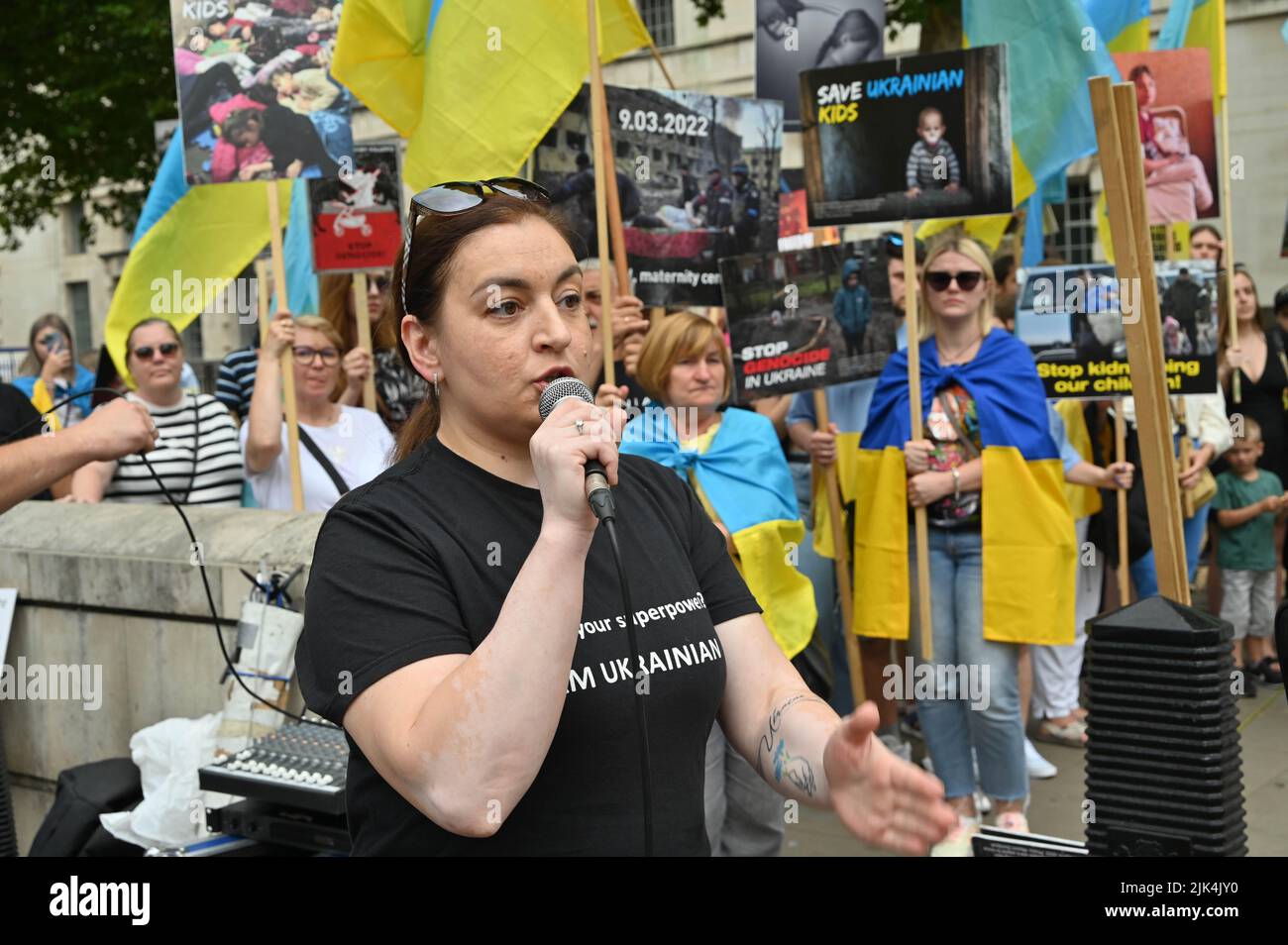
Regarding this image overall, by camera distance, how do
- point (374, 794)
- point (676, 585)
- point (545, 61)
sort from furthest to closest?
point (545, 61) < point (676, 585) < point (374, 794)

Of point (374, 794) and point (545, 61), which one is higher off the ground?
point (545, 61)

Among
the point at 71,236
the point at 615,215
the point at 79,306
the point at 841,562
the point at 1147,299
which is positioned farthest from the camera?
the point at 71,236

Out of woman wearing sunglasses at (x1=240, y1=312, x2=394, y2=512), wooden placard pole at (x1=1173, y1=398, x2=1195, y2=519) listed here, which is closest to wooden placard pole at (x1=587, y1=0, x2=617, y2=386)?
woman wearing sunglasses at (x1=240, y1=312, x2=394, y2=512)

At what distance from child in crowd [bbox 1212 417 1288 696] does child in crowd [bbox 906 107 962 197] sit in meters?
3.49

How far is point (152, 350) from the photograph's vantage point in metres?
6.21

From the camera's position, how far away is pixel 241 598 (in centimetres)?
477

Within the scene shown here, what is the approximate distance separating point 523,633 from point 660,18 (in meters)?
28.0

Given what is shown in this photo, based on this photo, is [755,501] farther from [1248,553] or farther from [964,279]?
[1248,553]

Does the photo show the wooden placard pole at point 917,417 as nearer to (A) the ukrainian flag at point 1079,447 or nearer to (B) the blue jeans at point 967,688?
(B) the blue jeans at point 967,688

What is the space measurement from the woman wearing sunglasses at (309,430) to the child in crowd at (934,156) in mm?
2309

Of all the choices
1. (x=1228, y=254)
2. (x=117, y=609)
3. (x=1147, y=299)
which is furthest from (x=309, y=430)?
(x=1228, y=254)

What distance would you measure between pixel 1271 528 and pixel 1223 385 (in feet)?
3.05

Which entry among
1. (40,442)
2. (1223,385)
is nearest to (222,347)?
(1223,385)

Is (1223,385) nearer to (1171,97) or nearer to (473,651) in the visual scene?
(1171,97)
